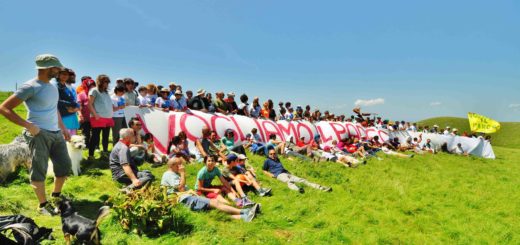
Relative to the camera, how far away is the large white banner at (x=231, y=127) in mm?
11000

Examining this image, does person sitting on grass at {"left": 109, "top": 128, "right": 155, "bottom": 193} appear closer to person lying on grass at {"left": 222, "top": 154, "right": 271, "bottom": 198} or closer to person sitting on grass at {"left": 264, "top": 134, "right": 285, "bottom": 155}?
person lying on grass at {"left": 222, "top": 154, "right": 271, "bottom": 198}

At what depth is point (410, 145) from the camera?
72.8 feet

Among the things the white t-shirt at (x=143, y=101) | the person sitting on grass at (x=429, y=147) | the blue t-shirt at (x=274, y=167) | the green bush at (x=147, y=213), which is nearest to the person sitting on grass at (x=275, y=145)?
the blue t-shirt at (x=274, y=167)

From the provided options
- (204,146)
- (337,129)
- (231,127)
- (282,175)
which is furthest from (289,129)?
(282,175)

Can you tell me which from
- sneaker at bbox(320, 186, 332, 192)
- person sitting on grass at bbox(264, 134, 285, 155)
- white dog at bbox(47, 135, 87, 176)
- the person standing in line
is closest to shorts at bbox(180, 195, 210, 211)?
white dog at bbox(47, 135, 87, 176)

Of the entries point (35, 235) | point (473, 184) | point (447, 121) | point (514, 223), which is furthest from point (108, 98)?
point (447, 121)

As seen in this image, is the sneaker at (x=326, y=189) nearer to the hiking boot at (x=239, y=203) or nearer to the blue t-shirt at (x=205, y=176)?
the hiking boot at (x=239, y=203)

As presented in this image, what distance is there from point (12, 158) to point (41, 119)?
3371mm

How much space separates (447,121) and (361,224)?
77.7 meters

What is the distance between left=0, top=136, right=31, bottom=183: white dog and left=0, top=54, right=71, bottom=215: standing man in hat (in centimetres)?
251

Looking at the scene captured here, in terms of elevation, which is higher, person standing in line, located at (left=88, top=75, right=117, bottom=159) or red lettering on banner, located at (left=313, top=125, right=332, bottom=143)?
person standing in line, located at (left=88, top=75, right=117, bottom=159)

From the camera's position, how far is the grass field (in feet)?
17.3

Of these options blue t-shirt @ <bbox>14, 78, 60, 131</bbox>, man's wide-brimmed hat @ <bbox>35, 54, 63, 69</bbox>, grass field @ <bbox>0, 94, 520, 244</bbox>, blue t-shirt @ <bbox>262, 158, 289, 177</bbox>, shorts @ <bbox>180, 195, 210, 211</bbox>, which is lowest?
grass field @ <bbox>0, 94, 520, 244</bbox>

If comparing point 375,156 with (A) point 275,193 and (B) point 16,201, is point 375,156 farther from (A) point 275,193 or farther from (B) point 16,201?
(B) point 16,201
